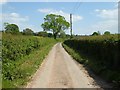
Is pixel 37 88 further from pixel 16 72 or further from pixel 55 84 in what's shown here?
pixel 16 72

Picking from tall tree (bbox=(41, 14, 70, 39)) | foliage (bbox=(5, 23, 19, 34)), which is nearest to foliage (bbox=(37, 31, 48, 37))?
tall tree (bbox=(41, 14, 70, 39))

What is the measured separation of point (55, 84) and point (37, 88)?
1.10 meters

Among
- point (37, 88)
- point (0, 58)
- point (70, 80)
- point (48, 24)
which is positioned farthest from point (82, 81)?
point (48, 24)

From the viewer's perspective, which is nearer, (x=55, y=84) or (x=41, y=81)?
(x=55, y=84)

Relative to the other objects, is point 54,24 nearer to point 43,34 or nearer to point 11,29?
point 43,34

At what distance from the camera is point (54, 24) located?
125875 mm

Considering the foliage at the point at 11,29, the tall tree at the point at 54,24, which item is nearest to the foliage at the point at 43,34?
the tall tree at the point at 54,24

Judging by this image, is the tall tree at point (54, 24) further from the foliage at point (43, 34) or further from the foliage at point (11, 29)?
the foliage at point (11, 29)

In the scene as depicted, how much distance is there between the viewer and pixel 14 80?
1301 cm

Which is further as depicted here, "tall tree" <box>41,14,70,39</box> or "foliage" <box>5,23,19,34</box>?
"tall tree" <box>41,14,70,39</box>

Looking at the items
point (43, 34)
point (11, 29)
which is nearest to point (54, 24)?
point (43, 34)

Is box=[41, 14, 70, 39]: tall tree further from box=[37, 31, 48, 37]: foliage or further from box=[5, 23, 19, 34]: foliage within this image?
box=[5, 23, 19, 34]: foliage

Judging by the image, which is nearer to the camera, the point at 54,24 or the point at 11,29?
the point at 11,29

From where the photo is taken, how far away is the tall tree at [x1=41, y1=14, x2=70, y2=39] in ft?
408
